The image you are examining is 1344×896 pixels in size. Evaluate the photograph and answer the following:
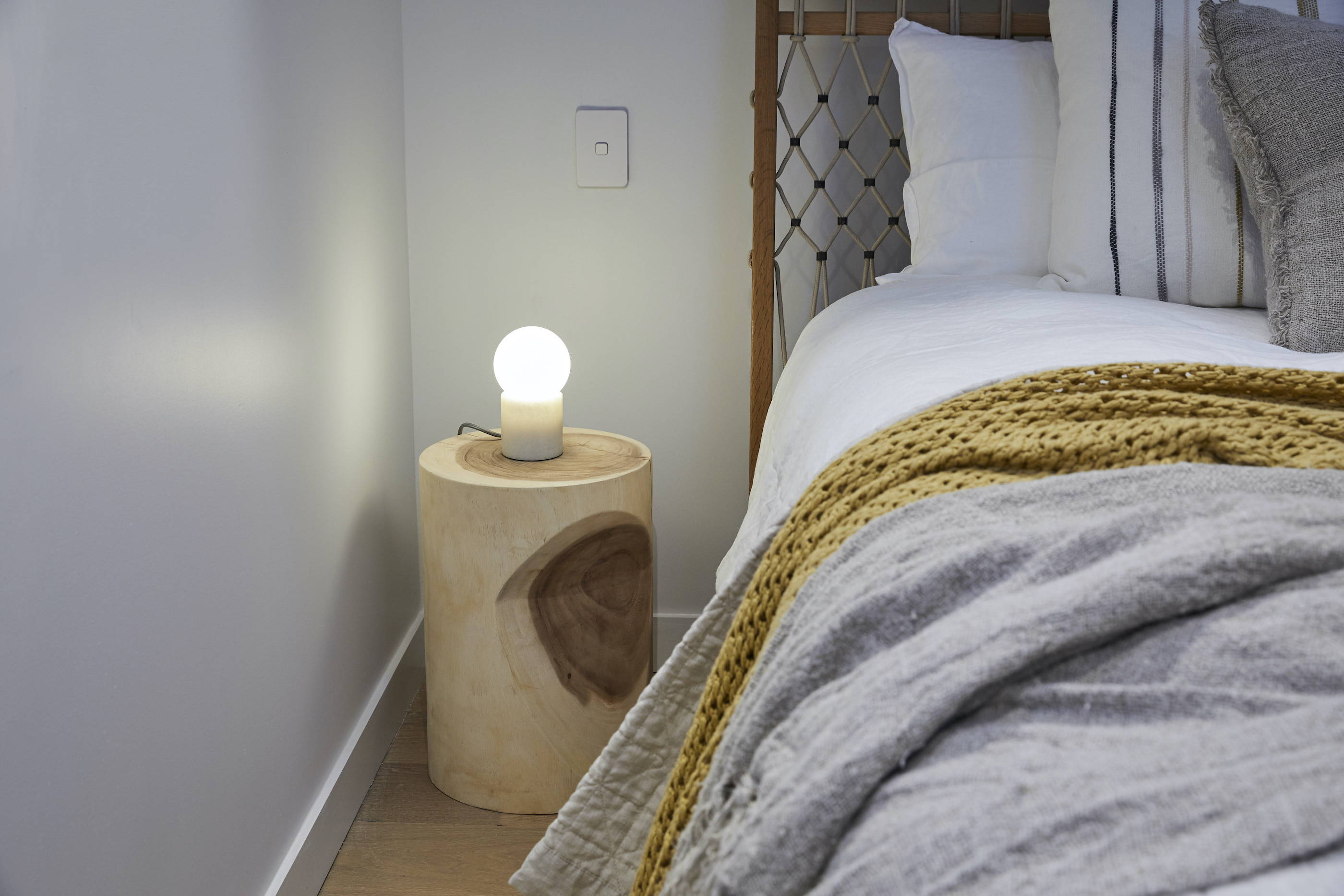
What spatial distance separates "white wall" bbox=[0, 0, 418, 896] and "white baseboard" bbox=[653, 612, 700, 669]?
60 cm

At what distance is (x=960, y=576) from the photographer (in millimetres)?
440

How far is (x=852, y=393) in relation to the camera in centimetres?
85

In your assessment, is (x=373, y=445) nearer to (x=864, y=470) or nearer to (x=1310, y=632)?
(x=864, y=470)

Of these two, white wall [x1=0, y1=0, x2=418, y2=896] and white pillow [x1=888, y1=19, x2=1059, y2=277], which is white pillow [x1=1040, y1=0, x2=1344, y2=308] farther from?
white wall [x1=0, y1=0, x2=418, y2=896]

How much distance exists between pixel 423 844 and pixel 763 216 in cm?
101

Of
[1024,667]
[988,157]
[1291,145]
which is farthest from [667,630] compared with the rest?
[1024,667]

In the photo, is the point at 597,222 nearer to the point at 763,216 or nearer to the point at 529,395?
the point at 763,216

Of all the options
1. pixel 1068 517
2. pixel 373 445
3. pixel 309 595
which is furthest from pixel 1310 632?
pixel 373 445

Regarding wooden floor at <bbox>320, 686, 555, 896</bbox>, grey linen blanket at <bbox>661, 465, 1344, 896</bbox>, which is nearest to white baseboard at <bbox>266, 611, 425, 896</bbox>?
→ wooden floor at <bbox>320, 686, 555, 896</bbox>

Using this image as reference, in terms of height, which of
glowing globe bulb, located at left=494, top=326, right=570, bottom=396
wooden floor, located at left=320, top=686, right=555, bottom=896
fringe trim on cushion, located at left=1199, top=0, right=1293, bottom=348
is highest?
fringe trim on cushion, located at left=1199, top=0, right=1293, bottom=348

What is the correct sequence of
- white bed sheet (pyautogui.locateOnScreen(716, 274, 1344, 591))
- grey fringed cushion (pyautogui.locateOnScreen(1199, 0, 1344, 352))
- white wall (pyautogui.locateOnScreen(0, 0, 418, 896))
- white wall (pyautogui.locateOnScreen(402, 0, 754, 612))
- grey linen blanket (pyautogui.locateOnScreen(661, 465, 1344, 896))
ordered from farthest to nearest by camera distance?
white wall (pyautogui.locateOnScreen(402, 0, 754, 612)) → grey fringed cushion (pyautogui.locateOnScreen(1199, 0, 1344, 352)) → white bed sheet (pyautogui.locateOnScreen(716, 274, 1344, 591)) → white wall (pyautogui.locateOnScreen(0, 0, 418, 896)) → grey linen blanket (pyautogui.locateOnScreen(661, 465, 1344, 896))

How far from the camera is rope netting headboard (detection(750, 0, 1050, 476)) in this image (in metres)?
1.45

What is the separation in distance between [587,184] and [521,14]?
0.92 ft

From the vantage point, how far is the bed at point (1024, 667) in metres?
0.32
